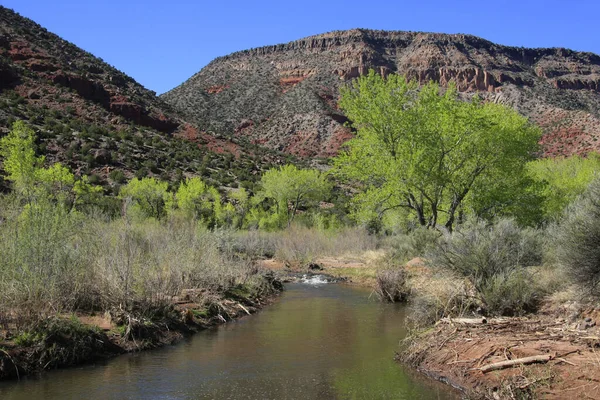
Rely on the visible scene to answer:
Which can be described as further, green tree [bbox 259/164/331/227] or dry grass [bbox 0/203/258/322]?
green tree [bbox 259/164/331/227]

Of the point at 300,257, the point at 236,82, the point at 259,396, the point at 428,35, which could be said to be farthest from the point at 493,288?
the point at 428,35

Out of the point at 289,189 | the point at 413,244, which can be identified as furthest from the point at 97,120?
the point at 413,244

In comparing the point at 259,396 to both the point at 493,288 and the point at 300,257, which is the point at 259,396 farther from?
the point at 300,257

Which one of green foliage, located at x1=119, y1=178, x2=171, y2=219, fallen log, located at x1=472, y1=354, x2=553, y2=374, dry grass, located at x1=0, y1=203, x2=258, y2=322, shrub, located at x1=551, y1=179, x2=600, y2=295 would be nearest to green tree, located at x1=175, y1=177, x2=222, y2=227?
green foliage, located at x1=119, y1=178, x2=171, y2=219

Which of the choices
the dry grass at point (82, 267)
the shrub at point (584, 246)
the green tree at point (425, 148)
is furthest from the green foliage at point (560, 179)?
the dry grass at point (82, 267)

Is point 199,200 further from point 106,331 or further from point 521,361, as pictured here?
point 521,361

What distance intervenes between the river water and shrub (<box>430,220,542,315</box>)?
7.30 ft

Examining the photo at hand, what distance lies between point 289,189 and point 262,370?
40.3 meters

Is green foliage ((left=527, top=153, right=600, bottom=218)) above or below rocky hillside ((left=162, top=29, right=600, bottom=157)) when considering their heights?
below

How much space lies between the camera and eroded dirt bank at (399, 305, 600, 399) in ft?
25.5

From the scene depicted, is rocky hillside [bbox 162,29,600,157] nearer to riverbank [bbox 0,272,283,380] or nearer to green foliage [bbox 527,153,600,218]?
green foliage [bbox 527,153,600,218]

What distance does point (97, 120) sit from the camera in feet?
182

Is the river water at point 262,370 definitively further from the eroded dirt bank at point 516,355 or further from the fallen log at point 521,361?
the fallen log at point 521,361

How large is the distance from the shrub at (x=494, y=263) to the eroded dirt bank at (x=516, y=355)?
120cm
